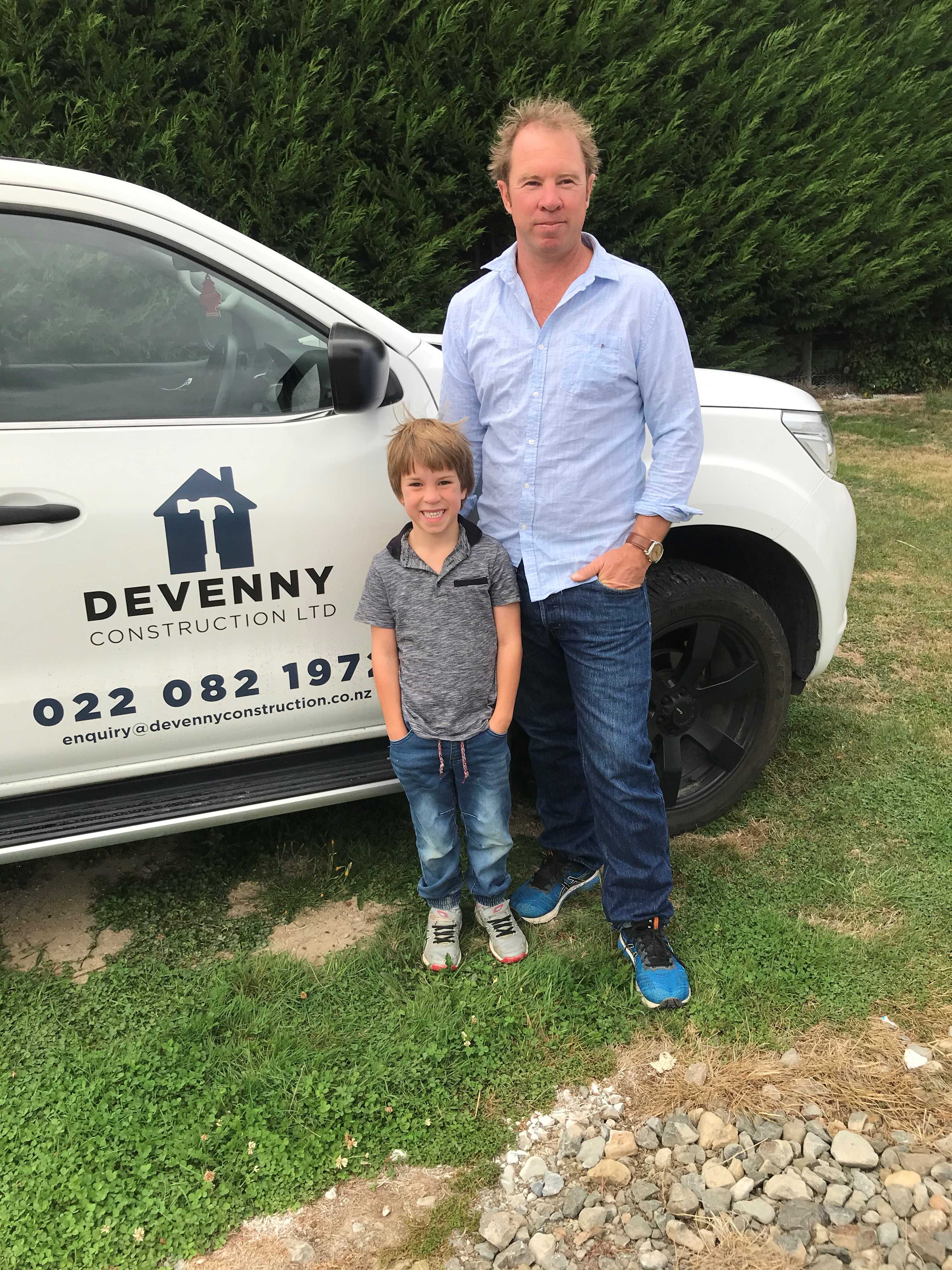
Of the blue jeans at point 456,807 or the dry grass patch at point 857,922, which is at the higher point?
the blue jeans at point 456,807

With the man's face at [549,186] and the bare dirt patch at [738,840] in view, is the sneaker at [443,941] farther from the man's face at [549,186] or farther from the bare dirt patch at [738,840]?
the man's face at [549,186]

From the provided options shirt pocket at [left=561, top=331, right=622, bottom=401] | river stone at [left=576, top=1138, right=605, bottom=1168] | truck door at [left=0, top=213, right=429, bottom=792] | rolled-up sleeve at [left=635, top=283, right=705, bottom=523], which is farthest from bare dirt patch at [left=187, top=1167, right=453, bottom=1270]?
shirt pocket at [left=561, top=331, right=622, bottom=401]

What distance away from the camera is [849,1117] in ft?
6.89

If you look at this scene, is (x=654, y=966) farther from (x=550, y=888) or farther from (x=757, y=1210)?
(x=757, y=1210)

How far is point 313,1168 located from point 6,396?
5.92 feet

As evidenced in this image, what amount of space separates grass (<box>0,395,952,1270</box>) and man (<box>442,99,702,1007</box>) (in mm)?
270

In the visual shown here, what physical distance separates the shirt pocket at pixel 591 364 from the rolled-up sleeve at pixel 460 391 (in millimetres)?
273

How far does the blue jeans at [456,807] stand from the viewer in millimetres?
2414

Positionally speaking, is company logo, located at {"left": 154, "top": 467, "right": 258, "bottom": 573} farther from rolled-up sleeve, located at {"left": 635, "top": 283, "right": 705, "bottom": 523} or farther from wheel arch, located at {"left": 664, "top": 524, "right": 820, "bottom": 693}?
wheel arch, located at {"left": 664, "top": 524, "right": 820, "bottom": 693}

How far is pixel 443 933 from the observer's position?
262cm

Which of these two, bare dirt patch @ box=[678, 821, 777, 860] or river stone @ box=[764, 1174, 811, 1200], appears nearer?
river stone @ box=[764, 1174, 811, 1200]

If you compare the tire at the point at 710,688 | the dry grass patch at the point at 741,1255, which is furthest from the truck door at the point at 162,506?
the dry grass patch at the point at 741,1255

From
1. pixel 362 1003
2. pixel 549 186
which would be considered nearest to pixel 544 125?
pixel 549 186

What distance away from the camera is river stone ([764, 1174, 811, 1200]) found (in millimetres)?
1923
